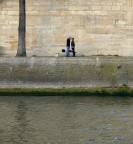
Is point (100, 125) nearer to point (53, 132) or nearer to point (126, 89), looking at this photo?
point (53, 132)

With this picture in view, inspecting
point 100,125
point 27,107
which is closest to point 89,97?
point 27,107

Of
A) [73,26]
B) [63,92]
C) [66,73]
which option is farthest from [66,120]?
[73,26]

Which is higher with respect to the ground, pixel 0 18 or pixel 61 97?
pixel 0 18

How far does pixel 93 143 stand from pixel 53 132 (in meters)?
1.70

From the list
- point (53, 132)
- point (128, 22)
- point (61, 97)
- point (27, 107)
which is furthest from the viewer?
point (128, 22)

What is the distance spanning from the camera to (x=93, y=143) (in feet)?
58.8

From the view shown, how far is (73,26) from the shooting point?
31547 mm

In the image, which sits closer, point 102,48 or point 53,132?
point 53,132

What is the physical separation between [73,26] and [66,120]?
10.9 metres

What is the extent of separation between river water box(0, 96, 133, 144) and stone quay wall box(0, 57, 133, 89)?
841 mm

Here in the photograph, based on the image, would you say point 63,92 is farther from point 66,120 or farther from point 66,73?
point 66,120

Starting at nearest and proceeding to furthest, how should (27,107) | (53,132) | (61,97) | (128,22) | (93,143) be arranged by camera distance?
(93,143)
(53,132)
(27,107)
(61,97)
(128,22)

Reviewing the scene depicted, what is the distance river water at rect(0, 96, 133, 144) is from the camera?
1855 cm

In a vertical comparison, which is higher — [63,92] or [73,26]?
[73,26]
